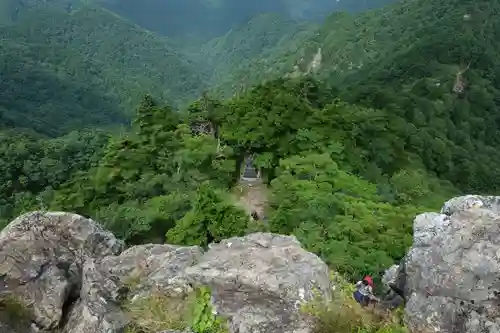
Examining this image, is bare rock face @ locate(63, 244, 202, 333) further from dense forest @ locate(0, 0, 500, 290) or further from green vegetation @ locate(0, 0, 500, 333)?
dense forest @ locate(0, 0, 500, 290)

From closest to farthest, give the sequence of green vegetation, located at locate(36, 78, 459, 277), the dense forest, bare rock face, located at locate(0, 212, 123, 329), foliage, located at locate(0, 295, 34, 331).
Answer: foliage, located at locate(0, 295, 34, 331), bare rock face, located at locate(0, 212, 123, 329), green vegetation, located at locate(36, 78, 459, 277), the dense forest

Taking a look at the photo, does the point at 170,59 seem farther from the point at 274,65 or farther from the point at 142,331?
the point at 142,331

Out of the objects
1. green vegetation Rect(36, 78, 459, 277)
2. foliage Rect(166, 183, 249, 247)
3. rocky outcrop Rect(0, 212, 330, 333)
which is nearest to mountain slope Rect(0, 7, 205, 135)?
green vegetation Rect(36, 78, 459, 277)

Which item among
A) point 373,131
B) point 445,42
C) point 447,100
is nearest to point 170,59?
point 445,42

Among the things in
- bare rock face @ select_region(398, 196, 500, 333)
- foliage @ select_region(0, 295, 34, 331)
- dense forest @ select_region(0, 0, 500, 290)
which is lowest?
dense forest @ select_region(0, 0, 500, 290)

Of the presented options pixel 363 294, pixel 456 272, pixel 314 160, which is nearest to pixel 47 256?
pixel 363 294

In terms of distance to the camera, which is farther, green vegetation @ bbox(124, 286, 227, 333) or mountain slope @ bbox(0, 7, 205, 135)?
mountain slope @ bbox(0, 7, 205, 135)
